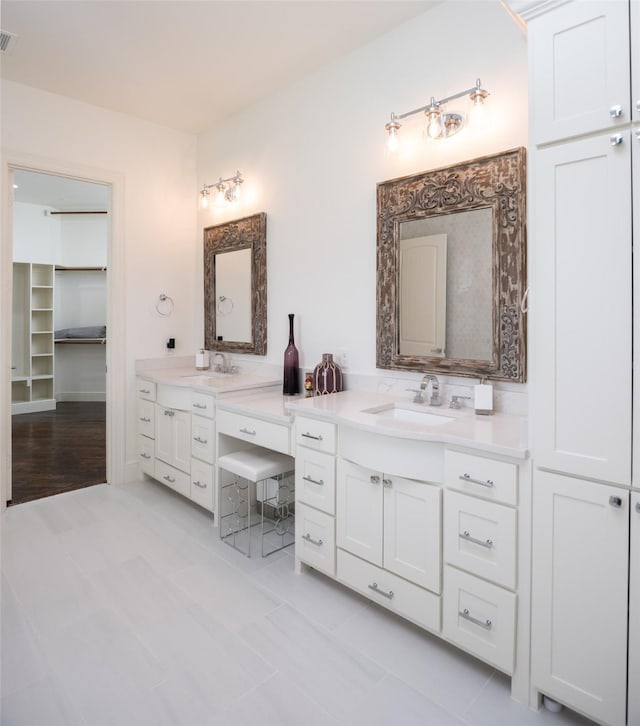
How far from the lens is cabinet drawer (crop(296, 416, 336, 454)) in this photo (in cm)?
211

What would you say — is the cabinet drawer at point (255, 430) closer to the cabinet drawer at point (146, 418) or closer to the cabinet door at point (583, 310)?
the cabinet drawer at point (146, 418)

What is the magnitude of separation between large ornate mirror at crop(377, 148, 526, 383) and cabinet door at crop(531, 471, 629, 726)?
747 mm

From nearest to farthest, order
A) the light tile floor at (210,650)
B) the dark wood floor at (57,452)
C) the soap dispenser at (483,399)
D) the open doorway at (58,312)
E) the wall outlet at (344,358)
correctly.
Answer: the light tile floor at (210,650)
the soap dispenser at (483,399)
the wall outlet at (344,358)
the dark wood floor at (57,452)
the open doorway at (58,312)

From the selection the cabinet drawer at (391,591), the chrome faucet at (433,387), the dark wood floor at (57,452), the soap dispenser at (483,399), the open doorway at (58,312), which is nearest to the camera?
the cabinet drawer at (391,591)

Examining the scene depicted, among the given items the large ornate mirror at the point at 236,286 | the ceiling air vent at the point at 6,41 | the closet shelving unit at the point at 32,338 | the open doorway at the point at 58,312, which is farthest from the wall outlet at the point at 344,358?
the closet shelving unit at the point at 32,338

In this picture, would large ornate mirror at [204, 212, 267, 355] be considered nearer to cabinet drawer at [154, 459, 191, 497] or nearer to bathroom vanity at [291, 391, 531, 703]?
cabinet drawer at [154, 459, 191, 497]

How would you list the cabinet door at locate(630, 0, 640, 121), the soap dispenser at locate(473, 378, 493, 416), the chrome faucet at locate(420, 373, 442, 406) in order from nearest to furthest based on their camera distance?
the cabinet door at locate(630, 0, 640, 121) → the soap dispenser at locate(473, 378, 493, 416) → the chrome faucet at locate(420, 373, 442, 406)

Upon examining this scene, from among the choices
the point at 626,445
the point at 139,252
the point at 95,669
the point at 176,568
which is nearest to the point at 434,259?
the point at 626,445

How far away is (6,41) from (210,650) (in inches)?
131

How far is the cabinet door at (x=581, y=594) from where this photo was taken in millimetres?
1330

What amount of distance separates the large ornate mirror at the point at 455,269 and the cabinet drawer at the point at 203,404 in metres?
1.07

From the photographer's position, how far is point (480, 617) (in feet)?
5.33

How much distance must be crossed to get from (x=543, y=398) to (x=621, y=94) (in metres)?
0.88

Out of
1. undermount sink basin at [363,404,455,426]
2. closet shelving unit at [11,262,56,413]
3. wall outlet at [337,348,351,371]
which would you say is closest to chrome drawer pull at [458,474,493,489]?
undermount sink basin at [363,404,455,426]
